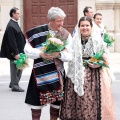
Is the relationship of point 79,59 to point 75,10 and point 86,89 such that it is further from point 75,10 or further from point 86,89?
point 75,10

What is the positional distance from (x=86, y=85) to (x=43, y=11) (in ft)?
45.5

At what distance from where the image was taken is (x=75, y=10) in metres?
20.0

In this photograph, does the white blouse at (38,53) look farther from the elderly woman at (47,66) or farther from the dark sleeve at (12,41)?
the dark sleeve at (12,41)

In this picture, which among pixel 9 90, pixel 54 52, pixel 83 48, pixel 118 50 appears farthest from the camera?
pixel 118 50

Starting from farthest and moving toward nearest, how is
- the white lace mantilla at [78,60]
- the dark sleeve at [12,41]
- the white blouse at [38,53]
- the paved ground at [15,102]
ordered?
1. the dark sleeve at [12,41]
2. the paved ground at [15,102]
3. the white lace mantilla at [78,60]
4. the white blouse at [38,53]

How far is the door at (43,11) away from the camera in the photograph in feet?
65.4

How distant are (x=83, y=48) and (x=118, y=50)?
13073 mm

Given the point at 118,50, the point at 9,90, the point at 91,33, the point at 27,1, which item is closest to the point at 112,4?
the point at 118,50

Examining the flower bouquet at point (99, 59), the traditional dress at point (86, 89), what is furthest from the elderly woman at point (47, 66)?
the flower bouquet at point (99, 59)

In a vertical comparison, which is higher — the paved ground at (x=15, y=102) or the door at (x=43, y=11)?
the door at (x=43, y=11)

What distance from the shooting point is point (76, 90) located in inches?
249

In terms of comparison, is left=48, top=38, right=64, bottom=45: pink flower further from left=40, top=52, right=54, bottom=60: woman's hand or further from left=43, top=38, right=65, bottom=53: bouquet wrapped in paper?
left=40, top=52, right=54, bottom=60: woman's hand

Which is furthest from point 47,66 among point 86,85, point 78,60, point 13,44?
point 13,44

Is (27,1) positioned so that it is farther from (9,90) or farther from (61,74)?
(61,74)
